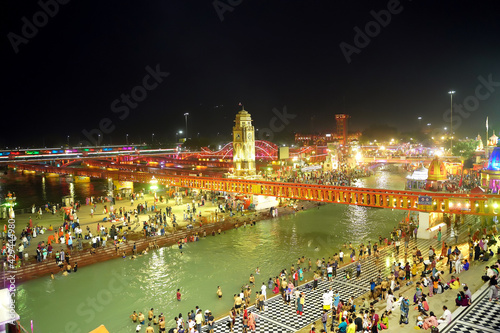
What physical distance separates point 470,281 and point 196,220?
25267mm

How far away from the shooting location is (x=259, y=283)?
21.5 m

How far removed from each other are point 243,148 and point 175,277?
2727 cm

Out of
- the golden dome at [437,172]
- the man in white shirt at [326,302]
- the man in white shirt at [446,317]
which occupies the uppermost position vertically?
the golden dome at [437,172]

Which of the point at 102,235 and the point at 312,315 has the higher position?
the point at 102,235

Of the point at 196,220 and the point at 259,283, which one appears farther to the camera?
the point at 196,220

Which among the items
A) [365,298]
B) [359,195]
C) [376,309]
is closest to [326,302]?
[376,309]

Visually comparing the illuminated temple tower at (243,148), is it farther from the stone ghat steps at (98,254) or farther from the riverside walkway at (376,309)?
the riverside walkway at (376,309)

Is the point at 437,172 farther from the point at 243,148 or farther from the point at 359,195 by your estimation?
the point at 243,148

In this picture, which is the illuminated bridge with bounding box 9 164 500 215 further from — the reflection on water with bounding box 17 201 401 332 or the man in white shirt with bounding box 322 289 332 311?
the man in white shirt with bounding box 322 289 332 311

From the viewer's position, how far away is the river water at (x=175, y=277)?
60.1 feet

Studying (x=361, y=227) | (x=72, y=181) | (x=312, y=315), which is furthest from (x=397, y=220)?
(x=72, y=181)

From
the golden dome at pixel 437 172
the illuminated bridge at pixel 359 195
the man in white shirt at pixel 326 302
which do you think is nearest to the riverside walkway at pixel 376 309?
the man in white shirt at pixel 326 302

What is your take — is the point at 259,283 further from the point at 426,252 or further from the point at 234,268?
the point at 426,252

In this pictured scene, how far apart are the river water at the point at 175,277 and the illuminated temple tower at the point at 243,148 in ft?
43.8
